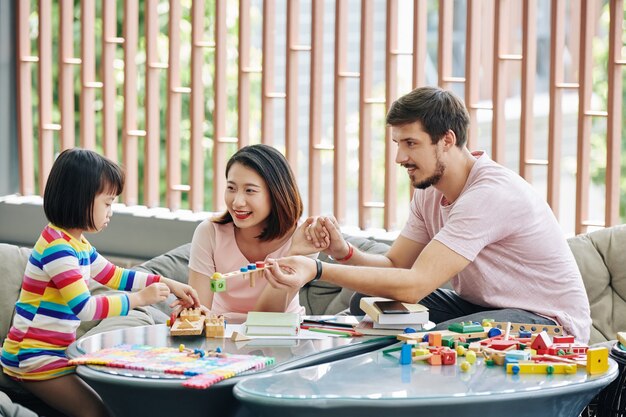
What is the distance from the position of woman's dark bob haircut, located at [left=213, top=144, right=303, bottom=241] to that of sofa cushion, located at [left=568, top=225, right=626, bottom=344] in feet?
3.96

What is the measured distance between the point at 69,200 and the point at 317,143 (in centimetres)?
184

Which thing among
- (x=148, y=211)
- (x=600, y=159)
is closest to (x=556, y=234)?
(x=148, y=211)

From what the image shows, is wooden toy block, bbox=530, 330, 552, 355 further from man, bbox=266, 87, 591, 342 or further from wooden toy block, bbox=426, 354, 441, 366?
man, bbox=266, 87, 591, 342

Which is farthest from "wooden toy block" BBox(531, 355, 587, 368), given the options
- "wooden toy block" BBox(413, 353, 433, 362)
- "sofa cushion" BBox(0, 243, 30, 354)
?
"sofa cushion" BBox(0, 243, 30, 354)

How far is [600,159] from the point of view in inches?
320

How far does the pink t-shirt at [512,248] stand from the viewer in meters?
3.21

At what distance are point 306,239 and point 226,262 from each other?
0.97 feet

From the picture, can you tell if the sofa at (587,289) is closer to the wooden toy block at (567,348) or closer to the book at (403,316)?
the book at (403,316)

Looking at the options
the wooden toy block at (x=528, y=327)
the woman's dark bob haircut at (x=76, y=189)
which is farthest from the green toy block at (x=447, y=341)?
the woman's dark bob haircut at (x=76, y=189)

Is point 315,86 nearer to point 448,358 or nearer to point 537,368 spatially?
point 448,358

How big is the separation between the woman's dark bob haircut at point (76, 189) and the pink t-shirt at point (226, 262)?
1.81 ft

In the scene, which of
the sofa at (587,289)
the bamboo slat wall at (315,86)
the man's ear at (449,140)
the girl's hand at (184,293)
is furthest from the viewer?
the bamboo slat wall at (315,86)

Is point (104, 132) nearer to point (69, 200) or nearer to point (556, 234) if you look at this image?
point (69, 200)

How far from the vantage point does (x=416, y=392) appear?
2328 millimetres
